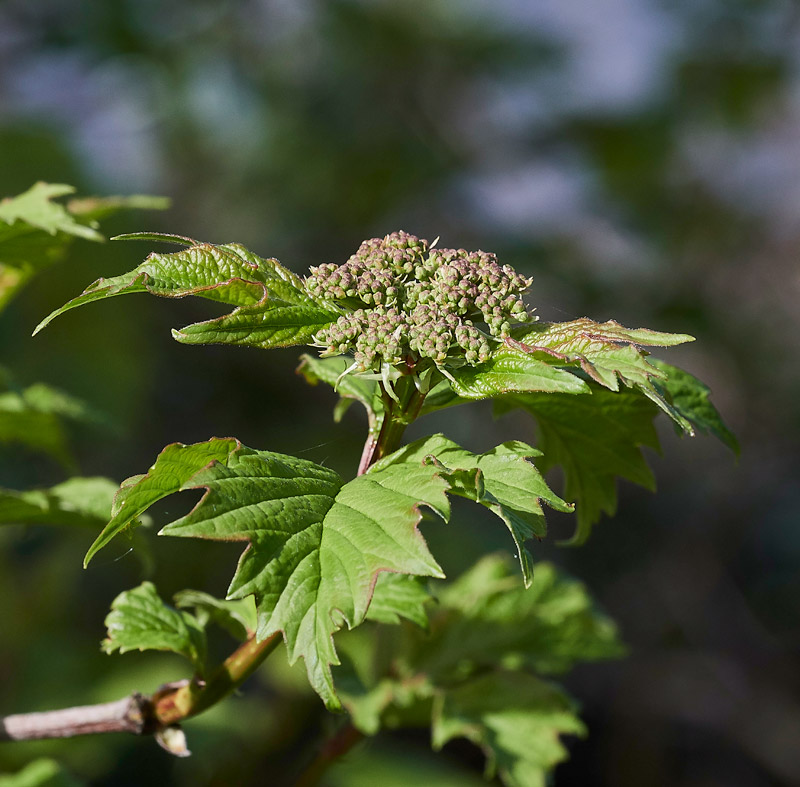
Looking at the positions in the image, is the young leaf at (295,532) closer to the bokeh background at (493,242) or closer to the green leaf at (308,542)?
the green leaf at (308,542)

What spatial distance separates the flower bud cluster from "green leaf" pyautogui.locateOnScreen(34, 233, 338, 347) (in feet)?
0.10

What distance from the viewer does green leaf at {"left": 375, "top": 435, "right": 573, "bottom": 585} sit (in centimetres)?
86

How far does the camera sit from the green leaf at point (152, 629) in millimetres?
1104

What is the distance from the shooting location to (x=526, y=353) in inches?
36.6

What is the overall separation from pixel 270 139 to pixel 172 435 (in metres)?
2.09

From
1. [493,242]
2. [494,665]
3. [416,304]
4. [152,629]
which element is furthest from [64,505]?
[493,242]

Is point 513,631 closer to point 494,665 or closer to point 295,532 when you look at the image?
point 494,665

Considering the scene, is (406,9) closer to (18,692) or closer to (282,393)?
(282,393)

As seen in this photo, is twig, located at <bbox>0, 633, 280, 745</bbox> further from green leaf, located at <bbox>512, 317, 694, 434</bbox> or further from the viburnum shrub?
green leaf, located at <bbox>512, 317, 694, 434</bbox>

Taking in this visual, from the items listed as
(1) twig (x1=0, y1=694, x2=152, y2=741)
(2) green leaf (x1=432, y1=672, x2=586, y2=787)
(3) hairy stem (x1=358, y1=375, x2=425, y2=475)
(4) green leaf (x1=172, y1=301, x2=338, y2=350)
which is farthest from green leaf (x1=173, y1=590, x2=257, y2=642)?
(2) green leaf (x1=432, y1=672, x2=586, y2=787)

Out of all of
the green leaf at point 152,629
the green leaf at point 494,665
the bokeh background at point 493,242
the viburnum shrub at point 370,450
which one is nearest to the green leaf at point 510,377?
the viburnum shrub at point 370,450

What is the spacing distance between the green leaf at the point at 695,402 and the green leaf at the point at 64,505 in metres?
0.87

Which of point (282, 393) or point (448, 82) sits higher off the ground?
point (448, 82)

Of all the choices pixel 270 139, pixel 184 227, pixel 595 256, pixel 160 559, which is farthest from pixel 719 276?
pixel 160 559
